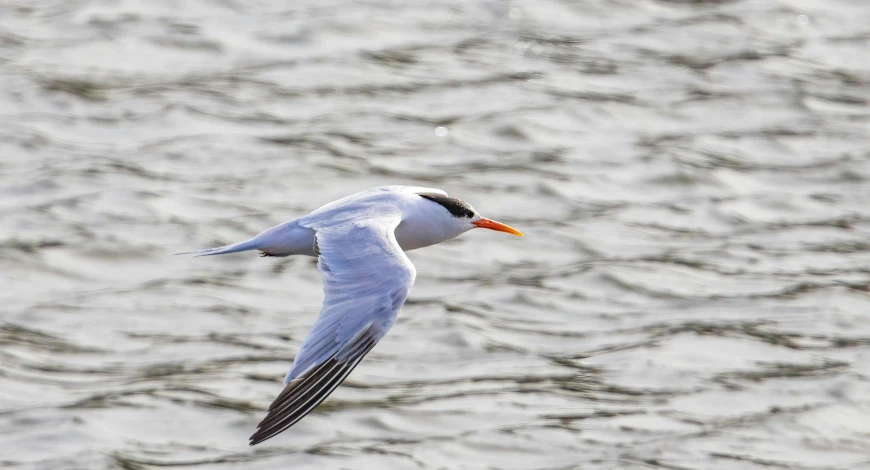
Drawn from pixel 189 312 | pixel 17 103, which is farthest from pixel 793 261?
pixel 17 103

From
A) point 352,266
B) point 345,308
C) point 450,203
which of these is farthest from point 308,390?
point 450,203

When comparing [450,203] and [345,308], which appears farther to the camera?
[450,203]

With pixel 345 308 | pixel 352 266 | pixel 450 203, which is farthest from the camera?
pixel 450 203

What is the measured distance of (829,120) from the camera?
634 inches

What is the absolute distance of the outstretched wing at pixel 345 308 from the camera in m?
6.89

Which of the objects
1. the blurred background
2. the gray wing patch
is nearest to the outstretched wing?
the gray wing patch

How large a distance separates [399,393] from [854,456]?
11.0ft

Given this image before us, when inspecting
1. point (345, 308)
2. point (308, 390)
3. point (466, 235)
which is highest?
point (345, 308)

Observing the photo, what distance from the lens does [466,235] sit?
13852 millimetres

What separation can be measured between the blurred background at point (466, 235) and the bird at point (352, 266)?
2.62 m

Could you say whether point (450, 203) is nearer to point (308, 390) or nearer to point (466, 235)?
point (308, 390)

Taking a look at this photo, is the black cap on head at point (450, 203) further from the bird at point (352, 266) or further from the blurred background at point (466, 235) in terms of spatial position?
the blurred background at point (466, 235)

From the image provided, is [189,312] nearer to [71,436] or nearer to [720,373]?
[71,436]

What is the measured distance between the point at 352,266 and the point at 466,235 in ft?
20.2
